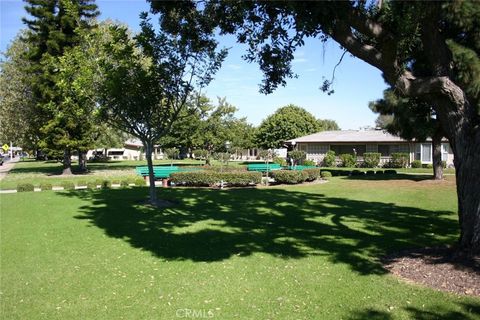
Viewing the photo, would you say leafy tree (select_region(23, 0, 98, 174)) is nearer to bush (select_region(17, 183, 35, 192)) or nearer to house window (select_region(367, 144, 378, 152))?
bush (select_region(17, 183, 35, 192))

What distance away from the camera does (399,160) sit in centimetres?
3916

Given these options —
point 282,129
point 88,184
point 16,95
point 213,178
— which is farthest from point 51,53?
point 282,129

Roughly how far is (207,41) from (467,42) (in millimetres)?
6530

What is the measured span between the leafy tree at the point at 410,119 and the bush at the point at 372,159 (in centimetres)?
1528

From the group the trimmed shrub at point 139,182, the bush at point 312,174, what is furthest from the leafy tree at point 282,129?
the trimmed shrub at point 139,182

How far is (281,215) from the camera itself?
42.5 feet

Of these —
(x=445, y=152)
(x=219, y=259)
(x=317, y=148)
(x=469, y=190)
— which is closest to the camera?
(x=469, y=190)

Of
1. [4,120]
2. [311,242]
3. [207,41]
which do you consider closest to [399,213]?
[311,242]

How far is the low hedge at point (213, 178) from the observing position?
2188cm

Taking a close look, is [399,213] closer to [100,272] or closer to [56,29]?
[100,272]

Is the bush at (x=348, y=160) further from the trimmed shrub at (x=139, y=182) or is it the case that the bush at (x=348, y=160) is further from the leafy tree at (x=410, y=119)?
the trimmed shrub at (x=139, y=182)

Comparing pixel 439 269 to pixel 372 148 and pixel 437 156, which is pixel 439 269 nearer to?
pixel 437 156

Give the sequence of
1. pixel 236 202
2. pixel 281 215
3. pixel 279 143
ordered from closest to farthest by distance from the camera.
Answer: pixel 281 215 < pixel 236 202 < pixel 279 143

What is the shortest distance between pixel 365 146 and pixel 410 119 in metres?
19.9
